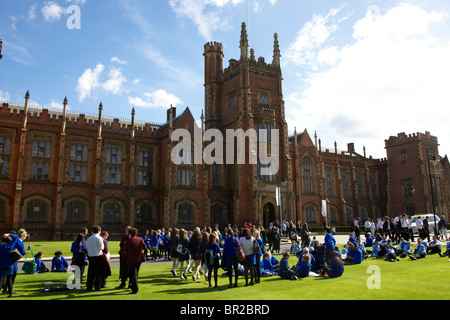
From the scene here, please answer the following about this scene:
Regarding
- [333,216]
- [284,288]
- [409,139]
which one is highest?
[409,139]

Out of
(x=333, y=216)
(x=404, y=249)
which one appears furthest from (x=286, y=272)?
(x=333, y=216)

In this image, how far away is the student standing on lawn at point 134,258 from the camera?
1001cm

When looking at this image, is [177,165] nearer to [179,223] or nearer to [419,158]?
[179,223]

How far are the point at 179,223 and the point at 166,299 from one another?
88.5 feet

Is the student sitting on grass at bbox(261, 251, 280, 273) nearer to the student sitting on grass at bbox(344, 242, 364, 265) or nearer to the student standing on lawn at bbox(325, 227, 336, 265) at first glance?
the student standing on lawn at bbox(325, 227, 336, 265)

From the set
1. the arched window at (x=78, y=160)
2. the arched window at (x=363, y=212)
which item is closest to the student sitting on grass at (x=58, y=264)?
the arched window at (x=78, y=160)

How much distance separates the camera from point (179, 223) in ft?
117

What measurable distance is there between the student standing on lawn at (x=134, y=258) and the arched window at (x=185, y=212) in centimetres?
2550

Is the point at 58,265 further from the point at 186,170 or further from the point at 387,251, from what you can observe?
the point at 186,170

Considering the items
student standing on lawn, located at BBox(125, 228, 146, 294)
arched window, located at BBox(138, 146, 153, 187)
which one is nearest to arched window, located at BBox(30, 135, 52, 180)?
arched window, located at BBox(138, 146, 153, 187)

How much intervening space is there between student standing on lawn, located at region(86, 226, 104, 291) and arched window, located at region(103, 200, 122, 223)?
79.4 ft

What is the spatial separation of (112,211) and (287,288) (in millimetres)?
26610

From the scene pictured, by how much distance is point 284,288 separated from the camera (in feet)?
35.1
